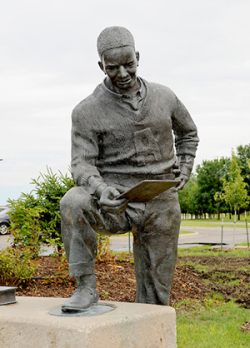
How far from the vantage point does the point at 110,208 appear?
3.10m

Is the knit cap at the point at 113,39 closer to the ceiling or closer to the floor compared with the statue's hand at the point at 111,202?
closer to the ceiling

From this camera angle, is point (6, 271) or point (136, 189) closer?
Answer: point (136, 189)

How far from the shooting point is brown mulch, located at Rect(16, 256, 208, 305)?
6.45 metres

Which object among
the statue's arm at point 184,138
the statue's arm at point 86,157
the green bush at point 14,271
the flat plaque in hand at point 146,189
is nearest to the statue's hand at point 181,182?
the statue's arm at point 184,138

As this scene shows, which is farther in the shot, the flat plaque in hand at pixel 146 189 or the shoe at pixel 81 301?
the shoe at pixel 81 301

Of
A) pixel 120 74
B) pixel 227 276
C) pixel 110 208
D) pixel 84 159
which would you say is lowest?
pixel 227 276

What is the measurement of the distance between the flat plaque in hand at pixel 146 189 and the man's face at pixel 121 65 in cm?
82

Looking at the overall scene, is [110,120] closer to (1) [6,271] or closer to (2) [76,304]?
(2) [76,304]

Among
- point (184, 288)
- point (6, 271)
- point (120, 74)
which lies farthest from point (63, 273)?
point (120, 74)

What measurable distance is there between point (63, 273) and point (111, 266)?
122 centimetres

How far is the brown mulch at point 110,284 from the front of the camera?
6.45 meters

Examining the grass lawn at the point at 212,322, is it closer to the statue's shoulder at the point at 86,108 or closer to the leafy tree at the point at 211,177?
the statue's shoulder at the point at 86,108

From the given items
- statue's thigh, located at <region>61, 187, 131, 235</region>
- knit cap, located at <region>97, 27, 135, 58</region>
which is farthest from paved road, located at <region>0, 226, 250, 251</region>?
knit cap, located at <region>97, 27, 135, 58</region>

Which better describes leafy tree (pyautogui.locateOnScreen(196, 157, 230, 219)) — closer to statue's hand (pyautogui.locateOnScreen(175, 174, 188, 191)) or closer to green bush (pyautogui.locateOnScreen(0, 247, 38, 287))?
green bush (pyautogui.locateOnScreen(0, 247, 38, 287))
